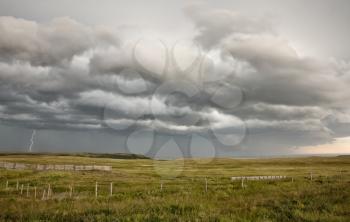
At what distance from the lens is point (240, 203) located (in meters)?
18.7

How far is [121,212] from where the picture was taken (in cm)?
1584

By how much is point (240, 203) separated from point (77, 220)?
9079 mm

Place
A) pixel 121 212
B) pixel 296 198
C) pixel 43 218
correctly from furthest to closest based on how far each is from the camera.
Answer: pixel 296 198 < pixel 121 212 < pixel 43 218

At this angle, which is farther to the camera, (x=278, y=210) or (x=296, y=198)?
(x=296, y=198)

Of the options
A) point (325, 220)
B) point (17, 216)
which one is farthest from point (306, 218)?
point (17, 216)

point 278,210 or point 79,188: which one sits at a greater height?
point 278,210

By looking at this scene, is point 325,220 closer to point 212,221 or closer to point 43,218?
point 212,221

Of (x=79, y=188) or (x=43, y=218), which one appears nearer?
(x=43, y=218)

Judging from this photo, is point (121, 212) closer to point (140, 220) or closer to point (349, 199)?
point (140, 220)

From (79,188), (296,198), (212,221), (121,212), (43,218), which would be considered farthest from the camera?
(79,188)

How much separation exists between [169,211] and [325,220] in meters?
7.08

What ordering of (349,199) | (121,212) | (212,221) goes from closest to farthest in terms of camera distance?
(212,221) → (121,212) → (349,199)

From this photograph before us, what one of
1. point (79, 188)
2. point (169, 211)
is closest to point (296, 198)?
point (169, 211)

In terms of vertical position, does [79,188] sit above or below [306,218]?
below
